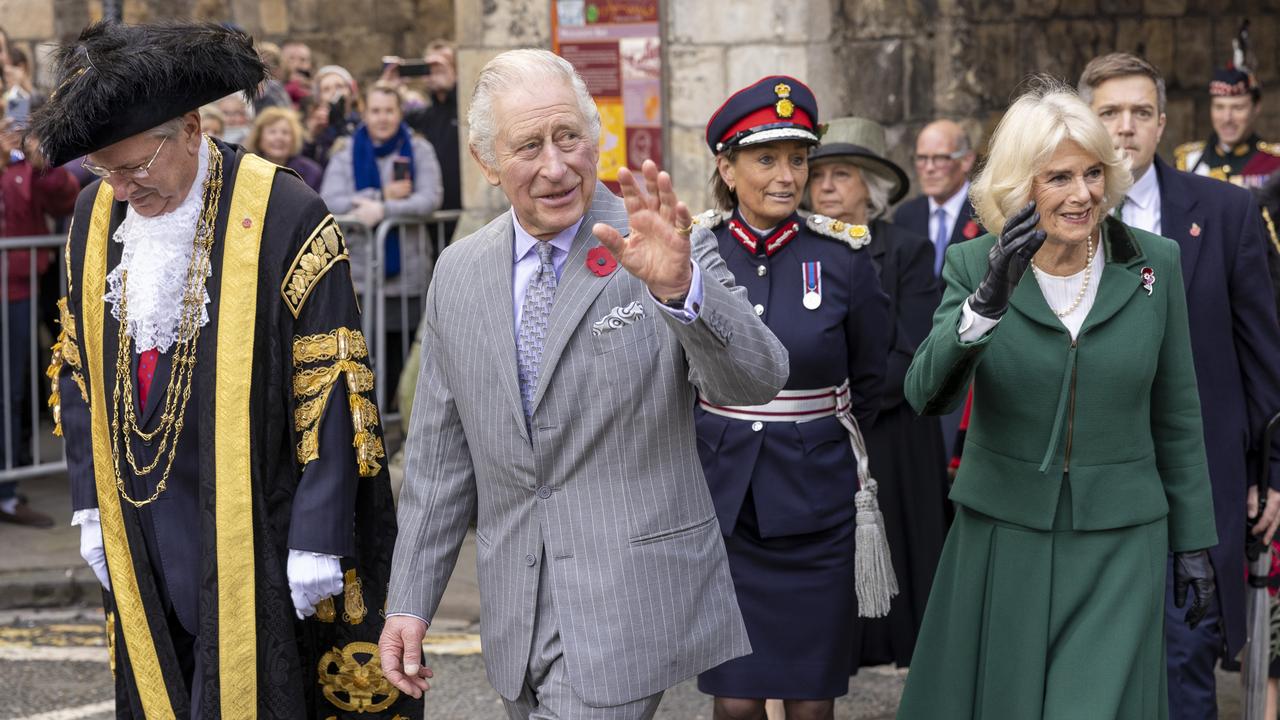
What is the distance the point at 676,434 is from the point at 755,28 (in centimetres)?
492

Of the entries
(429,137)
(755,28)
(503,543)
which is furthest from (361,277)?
(503,543)

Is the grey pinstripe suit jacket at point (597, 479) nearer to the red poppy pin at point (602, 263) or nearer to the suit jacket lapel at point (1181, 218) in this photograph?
the red poppy pin at point (602, 263)

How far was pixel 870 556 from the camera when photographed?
486cm

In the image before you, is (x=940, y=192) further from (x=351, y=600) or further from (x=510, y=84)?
(x=510, y=84)

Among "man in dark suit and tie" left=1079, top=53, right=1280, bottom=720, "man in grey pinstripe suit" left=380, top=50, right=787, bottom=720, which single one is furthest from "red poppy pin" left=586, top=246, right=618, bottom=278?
"man in dark suit and tie" left=1079, top=53, right=1280, bottom=720

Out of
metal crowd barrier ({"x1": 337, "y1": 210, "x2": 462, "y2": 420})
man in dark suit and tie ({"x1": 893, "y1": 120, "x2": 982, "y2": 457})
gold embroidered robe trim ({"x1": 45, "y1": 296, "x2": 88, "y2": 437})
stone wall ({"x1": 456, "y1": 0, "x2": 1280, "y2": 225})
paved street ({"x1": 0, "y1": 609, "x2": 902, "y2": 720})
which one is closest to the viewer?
gold embroidered robe trim ({"x1": 45, "y1": 296, "x2": 88, "y2": 437})

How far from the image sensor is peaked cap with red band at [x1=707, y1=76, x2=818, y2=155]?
16.0 feet

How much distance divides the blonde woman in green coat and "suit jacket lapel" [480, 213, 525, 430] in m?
0.98

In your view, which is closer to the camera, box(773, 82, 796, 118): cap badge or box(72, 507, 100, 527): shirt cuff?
box(72, 507, 100, 527): shirt cuff

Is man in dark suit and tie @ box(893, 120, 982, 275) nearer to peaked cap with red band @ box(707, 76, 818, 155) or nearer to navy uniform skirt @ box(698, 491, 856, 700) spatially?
peaked cap with red band @ box(707, 76, 818, 155)

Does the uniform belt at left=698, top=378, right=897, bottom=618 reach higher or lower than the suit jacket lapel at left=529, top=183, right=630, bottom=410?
lower

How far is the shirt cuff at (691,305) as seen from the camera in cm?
317

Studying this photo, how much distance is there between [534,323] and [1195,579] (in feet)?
5.69

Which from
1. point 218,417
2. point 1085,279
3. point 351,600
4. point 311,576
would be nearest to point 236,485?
point 218,417
